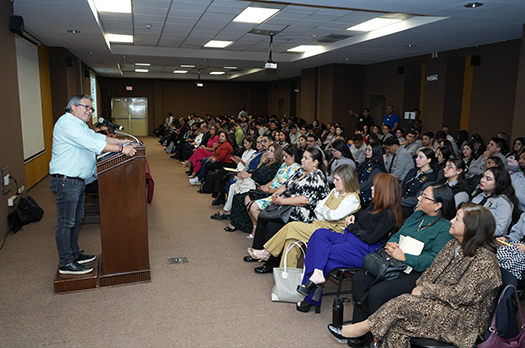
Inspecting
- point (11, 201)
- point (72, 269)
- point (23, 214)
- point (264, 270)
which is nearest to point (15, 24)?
point (11, 201)

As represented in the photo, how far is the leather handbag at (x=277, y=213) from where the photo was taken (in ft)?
13.7

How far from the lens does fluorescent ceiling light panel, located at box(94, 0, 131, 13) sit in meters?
6.41

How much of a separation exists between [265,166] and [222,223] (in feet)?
3.38

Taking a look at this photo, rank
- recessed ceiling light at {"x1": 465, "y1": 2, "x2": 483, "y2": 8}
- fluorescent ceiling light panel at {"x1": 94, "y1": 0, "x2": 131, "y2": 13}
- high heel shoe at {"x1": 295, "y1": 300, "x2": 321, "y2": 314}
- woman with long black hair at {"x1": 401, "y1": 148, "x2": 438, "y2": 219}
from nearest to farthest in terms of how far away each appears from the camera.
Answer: high heel shoe at {"x1": 295, "y1": 300, "x2": 321, "y2": 314} → woman with long black hair at {"x1": 401, "y1": 148, "x2": 438, "y2": 219} → recessed ceiling light at {"x1": 465, "y1": 2, "x2": 483, "y2": 8} → fluorescent ceiling light panel at {"x1": 94, "y1": 0, "x2": 131, "y2": 13}

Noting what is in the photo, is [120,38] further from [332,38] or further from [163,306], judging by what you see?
[163,306]

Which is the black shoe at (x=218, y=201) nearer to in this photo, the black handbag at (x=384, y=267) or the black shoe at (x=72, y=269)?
the black shoe at (x=72, y=269)

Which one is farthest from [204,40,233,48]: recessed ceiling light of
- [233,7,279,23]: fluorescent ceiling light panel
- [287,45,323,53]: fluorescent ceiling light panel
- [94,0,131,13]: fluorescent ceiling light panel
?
[94,0,131,13]: fluorescent ceiling light panel

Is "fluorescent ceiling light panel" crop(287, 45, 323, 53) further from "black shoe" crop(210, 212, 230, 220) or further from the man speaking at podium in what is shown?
the man speaking at podium

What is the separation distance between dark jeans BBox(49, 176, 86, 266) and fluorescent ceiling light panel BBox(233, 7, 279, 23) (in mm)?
4369

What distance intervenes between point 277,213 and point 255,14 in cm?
422

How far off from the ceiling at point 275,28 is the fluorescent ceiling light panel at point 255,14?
14 cm

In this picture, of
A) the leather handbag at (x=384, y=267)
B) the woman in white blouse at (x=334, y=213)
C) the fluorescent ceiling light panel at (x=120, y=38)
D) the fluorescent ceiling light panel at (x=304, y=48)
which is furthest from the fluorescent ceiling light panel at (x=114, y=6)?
the leather handbag at (x=384, y=267)

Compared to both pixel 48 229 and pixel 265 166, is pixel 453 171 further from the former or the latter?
pixel 48 229

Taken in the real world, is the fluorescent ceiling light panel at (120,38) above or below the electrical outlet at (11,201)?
above
